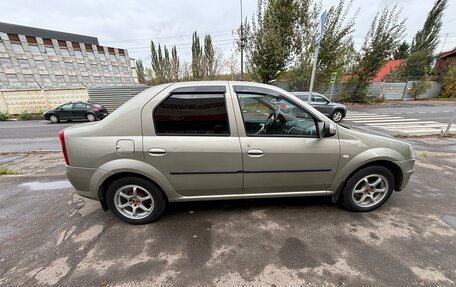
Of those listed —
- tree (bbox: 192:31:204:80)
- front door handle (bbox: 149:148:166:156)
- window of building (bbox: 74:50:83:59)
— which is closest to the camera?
front door handle (bbox: 149:148:166:156)

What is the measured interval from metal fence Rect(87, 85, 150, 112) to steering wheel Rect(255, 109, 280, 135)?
653 inches

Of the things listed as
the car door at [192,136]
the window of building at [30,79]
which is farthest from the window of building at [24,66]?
the car door at [192,136]

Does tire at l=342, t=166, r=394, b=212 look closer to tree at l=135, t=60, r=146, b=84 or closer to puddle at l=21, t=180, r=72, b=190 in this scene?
puddle at l=21, t=180, r=72, b=190

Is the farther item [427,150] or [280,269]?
[427,150]

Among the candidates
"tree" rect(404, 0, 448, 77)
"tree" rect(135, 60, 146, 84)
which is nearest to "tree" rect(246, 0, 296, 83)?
"tree" rect(404, 0, 448, 77)

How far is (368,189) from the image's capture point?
2.59m

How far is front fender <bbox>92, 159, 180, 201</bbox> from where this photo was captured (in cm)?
216

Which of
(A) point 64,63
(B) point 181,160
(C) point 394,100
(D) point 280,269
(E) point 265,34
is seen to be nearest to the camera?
(D) point 280,269

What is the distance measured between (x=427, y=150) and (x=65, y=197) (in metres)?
8.67

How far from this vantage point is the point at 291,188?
2.47m

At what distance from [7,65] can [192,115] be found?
46.1 m

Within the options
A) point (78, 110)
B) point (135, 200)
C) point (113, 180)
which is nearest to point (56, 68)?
point (78, 110)

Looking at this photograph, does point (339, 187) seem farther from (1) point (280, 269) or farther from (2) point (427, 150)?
(2) point (427, 150)

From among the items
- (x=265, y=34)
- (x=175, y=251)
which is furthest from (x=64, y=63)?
(x=175, y=251)
